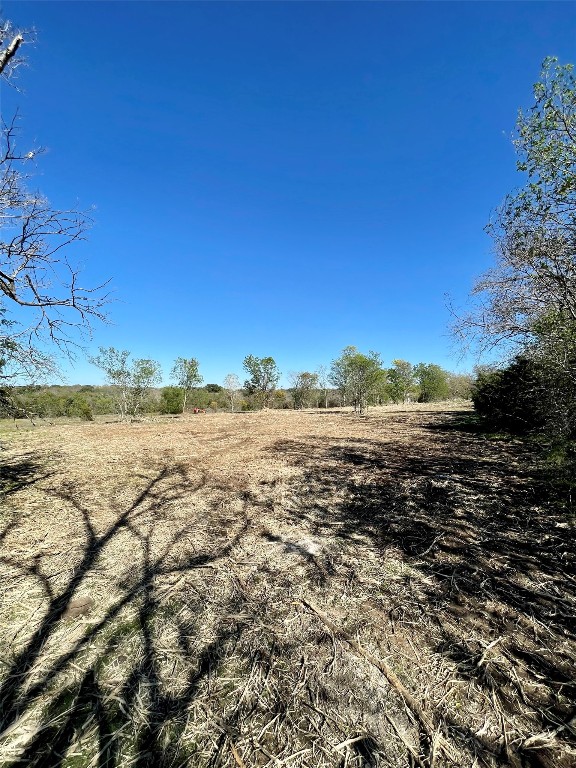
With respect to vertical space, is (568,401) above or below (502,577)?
above

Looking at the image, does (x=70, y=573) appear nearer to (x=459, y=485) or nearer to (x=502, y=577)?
(x=502, y=577)

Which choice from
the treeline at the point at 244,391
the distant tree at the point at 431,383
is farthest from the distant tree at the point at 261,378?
the distant tree at the point at 431,383

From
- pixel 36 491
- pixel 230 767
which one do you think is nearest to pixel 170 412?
pixel 36 491

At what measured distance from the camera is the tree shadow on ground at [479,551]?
2.11 meters

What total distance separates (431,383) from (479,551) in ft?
208

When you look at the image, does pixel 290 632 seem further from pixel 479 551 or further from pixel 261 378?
pixel 261 378

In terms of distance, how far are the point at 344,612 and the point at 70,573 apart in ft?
9.61

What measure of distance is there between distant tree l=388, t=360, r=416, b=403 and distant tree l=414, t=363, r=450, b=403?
195 cm

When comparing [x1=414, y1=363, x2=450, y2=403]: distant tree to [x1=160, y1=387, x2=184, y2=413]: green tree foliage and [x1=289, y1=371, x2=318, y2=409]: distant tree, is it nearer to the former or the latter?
[x1=289, y1=371, x2=318, y2=409]: distant tree

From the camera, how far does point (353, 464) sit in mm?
8305

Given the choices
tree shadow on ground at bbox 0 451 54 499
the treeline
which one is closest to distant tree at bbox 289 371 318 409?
the treeline

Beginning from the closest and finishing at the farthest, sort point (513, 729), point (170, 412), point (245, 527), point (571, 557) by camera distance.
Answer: point (513, 729) → point (571, 557) → point (245, 527) → point (170, 412)

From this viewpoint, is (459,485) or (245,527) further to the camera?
(459,485)

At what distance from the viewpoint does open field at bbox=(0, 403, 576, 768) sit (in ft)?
5.67
